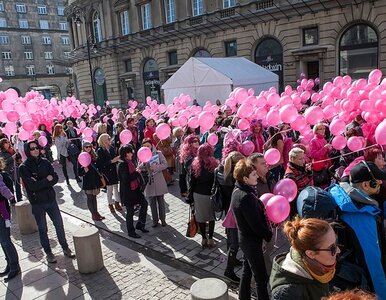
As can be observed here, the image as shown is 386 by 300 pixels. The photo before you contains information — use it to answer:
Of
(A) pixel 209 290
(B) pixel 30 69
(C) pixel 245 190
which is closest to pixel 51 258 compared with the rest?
(A) pixel 209 290

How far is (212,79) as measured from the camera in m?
14.2

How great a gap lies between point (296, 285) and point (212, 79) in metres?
12.6

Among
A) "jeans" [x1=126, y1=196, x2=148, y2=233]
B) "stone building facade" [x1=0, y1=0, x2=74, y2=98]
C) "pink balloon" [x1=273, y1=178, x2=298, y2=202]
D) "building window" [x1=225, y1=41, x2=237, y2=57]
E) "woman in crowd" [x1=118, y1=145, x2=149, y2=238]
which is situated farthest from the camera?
"stone building facade" [x1=0, y1=0, x2=74, y2=98]

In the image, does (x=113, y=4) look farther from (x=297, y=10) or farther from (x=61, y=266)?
(x=61, y=266)

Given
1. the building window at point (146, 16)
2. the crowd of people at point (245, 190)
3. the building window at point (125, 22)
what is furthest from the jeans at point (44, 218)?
the building window at point (125, 22)

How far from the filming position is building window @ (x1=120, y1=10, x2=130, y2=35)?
32.4m

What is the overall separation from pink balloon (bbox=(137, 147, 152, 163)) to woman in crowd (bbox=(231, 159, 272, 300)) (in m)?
2.87

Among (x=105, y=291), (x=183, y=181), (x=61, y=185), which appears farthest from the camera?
(x=61, y=185)

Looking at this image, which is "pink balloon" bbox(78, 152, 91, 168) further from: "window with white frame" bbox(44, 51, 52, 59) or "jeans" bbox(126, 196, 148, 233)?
"window with white frame" bbox(44, 51, 52, 59)

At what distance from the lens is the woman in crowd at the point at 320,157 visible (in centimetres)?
566

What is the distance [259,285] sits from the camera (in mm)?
3775

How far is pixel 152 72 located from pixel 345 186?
2903 cm

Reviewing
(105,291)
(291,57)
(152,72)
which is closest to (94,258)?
(105,291)

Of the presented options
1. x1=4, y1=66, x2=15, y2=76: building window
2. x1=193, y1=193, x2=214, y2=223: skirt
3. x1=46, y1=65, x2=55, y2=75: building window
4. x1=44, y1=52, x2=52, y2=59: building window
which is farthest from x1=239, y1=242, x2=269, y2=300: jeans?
x1=44, y1=52, x2=52, y2=59: building window
